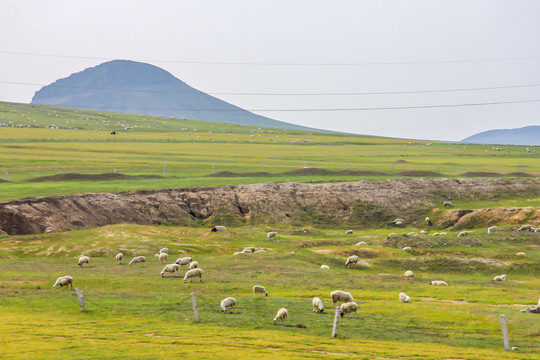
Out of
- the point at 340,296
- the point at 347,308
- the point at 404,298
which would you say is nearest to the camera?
the point at 347,308

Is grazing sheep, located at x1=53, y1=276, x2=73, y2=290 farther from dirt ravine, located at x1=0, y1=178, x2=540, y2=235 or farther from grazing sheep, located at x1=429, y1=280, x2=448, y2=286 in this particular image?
dirt ravine, located at x1=0, y1=178, x2=540, y2=235

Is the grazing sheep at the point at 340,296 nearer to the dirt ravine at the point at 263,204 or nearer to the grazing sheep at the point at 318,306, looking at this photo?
the grazing sheep at the point at 318,306

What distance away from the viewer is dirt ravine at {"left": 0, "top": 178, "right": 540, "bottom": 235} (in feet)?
224

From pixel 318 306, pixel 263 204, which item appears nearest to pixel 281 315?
pixel 318 306

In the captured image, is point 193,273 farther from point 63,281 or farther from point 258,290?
point 63,281

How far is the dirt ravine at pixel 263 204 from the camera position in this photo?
68.2 metres

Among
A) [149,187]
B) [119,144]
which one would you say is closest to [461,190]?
[149,187]

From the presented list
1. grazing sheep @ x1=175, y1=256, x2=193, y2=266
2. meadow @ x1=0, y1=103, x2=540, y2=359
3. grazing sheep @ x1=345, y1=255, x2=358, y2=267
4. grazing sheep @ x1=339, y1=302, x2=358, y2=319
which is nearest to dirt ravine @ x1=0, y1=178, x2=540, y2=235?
meadow @ x1=0, y1=103, x2=540, y2=359

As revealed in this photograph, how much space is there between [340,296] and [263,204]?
50135mm

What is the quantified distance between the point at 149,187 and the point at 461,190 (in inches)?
1914

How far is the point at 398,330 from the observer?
31.2 metres

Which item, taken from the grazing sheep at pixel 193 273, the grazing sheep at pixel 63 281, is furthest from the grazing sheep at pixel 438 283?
the grazing sheep at pixel 63 281

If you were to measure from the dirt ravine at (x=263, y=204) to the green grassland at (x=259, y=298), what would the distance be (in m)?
7.26

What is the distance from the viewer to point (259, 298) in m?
37.3
